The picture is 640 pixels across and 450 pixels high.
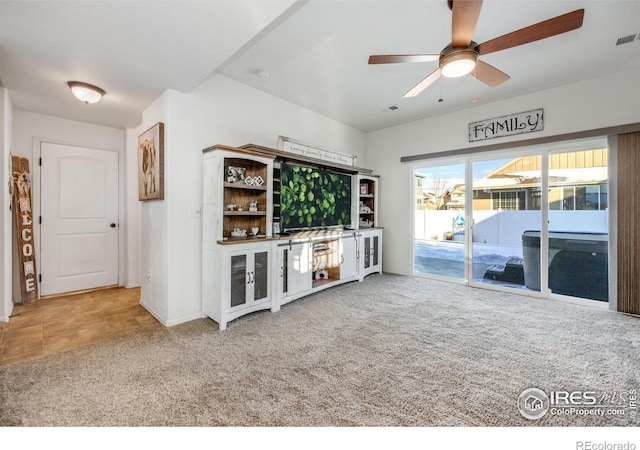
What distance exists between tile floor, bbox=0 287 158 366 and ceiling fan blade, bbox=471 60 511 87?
3995 millimetres

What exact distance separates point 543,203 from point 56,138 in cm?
673

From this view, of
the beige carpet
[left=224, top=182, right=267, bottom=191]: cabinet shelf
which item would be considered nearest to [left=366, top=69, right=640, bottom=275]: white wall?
the beige carpet

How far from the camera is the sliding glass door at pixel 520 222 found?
350cm

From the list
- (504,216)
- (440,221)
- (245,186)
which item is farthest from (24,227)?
(504,216)

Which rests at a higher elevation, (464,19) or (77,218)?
(464,19)

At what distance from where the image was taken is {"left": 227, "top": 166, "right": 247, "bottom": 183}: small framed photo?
315 centimetres

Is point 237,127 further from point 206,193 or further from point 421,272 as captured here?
point 421,272

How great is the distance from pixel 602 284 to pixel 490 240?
1.30 m

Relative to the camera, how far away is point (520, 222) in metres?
4.00

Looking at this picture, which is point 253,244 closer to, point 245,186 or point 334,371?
point 245,186

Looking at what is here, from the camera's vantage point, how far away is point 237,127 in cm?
A: 345

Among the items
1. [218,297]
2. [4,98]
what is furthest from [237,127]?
[4,98]

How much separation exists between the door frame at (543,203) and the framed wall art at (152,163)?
12.8ft

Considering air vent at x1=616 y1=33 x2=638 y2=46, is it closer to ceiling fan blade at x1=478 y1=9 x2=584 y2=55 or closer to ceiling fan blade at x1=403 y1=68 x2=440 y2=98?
ceiling fan blade at x1=478 y1=9 x2=584 y2=55
